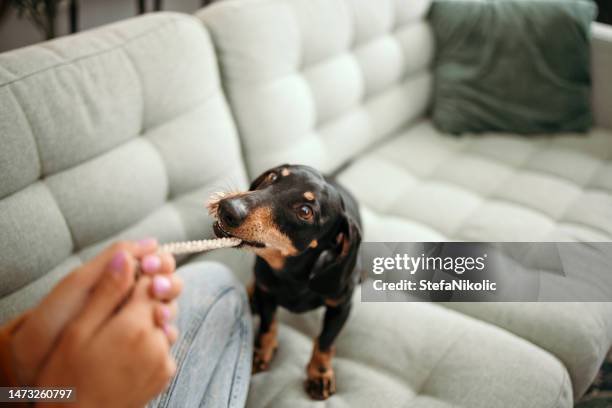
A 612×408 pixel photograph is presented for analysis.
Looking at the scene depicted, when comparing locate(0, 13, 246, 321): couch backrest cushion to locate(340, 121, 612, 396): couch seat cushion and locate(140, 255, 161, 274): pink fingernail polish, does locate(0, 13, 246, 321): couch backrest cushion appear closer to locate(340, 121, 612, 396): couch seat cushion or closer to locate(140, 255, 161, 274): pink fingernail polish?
locate(140, 255, 161, 274): pink fingernail polish

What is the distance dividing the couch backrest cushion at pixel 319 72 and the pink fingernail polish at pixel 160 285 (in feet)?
3.16

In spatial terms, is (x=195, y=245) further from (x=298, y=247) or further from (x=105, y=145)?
(x=105, y=145)

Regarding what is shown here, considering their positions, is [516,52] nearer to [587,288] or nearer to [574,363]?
[587,288]

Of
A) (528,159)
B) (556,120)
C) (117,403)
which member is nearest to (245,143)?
(117,403)

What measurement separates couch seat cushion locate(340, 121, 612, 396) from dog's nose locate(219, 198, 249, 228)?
28.6 inches

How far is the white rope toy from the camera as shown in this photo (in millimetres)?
750

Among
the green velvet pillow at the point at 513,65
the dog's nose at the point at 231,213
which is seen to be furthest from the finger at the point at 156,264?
the green velvet pillow at the point at 513,65

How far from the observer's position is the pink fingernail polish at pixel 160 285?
0.62m

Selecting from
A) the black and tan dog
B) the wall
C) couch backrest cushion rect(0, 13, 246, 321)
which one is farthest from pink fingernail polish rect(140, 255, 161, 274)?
the wall

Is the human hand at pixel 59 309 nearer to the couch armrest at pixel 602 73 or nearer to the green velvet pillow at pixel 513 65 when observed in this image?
the green velvet pillow at pixel 513 65

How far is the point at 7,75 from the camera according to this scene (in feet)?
3.39

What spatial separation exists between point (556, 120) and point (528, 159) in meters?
0.27

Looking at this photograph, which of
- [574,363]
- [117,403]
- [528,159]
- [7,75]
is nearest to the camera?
[117,403]

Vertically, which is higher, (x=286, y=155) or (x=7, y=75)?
(x=7, y=75)
